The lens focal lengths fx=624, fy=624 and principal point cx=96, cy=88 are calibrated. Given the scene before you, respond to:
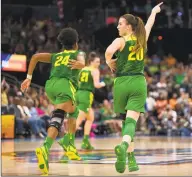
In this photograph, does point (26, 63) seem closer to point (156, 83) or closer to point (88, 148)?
point (156, 83)

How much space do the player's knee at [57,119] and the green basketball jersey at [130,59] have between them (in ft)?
4.04

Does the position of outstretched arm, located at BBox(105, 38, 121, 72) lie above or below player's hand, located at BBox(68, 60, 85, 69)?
above

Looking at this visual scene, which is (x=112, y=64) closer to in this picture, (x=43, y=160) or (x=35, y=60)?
(x=35, y=60)

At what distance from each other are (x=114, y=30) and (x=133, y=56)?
20.5 meters

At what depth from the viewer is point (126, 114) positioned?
815 centimetres

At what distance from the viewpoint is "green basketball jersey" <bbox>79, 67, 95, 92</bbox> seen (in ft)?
43.4

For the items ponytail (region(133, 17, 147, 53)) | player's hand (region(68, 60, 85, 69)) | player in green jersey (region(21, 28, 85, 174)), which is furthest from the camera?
player's hand (region(68, 60, 85, 69))

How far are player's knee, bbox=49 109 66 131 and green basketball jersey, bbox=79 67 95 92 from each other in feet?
14.1

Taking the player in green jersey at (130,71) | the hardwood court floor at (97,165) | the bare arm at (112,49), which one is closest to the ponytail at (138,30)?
the player in green jersey at (130,71)

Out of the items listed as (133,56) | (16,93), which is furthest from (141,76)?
(16,93)

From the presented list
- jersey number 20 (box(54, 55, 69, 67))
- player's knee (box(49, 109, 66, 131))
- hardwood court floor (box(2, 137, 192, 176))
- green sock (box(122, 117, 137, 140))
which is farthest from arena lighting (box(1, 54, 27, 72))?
green sock (box(122, 117, 137, 140))

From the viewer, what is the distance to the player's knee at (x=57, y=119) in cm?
873

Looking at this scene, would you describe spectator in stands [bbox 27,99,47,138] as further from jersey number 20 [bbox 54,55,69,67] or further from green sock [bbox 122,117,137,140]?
green sock [bbox 122,117,137,140]

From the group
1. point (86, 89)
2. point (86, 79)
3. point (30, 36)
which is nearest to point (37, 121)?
point (86, 89)
